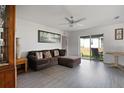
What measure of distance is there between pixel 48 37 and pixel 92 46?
132 inches

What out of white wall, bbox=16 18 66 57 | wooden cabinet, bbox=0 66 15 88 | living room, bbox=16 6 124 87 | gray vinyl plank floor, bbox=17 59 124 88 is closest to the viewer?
wooden cabinet, bbox=0 66 15 88

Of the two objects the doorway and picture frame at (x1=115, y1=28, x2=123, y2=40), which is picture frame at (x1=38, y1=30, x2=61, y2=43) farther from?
picture frame at (x1=115, y1=28, x2=123, y2=40)

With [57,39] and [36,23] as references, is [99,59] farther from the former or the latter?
[36,23]

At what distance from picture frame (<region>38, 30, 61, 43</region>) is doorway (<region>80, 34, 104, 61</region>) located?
6.67ft

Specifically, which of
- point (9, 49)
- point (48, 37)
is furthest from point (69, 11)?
point (48, 37)

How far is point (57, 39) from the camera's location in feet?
23.4

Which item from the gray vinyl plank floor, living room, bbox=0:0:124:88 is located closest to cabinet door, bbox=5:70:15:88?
the gray vinyl plank floor

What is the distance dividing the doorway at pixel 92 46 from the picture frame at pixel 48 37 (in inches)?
80.0

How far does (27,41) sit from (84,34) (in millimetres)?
4323

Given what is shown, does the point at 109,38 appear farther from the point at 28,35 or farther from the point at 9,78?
the point at 9,78

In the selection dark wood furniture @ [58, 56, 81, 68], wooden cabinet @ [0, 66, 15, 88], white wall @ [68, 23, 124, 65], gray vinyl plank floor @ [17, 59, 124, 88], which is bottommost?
gray vinyl plank floor @ [17, 59, 124, 88]

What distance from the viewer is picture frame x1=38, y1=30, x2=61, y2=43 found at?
5.61 m

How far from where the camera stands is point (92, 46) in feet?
24.1
